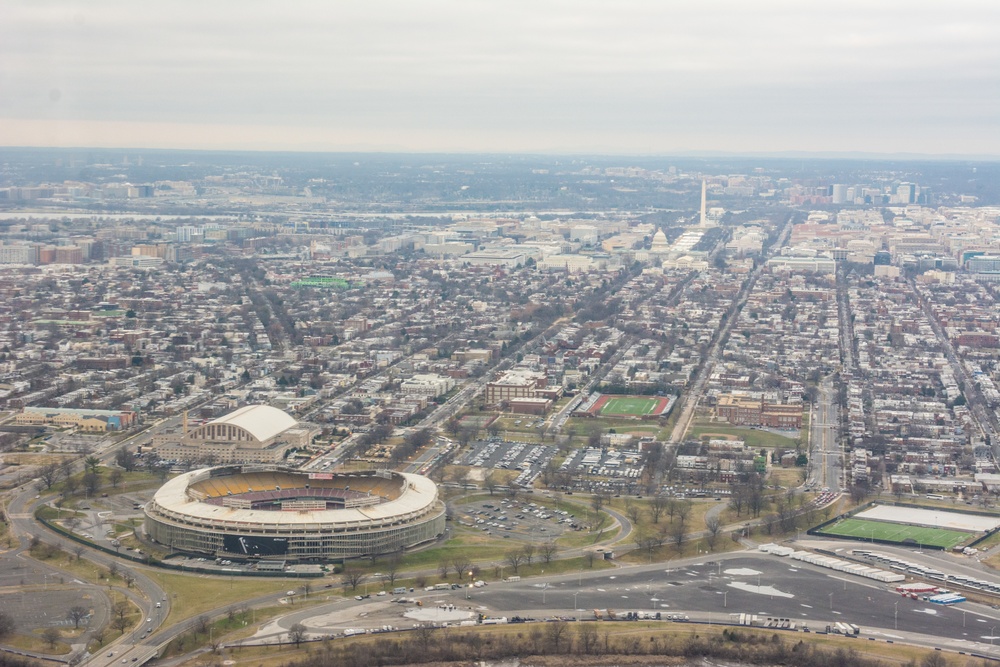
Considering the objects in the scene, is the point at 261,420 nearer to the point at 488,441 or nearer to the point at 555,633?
the point at 488,441

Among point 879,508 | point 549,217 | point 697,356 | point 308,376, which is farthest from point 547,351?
point 549,217

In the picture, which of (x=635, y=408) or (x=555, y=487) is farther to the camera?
(x=635, y=408)

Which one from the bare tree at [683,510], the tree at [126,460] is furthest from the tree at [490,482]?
the tree at [126,460]

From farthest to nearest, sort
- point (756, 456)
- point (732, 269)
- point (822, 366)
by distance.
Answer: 1. point (732, 269)
2. point (822, 366)
3. point (756, 456)

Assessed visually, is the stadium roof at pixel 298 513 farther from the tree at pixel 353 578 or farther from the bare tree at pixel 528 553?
the bare tree at pixel 528 553

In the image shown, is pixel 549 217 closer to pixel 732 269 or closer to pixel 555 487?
pixel 732 269

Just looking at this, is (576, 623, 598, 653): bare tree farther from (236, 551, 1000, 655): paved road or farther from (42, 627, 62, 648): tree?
(42, 627, 62, 648): tree

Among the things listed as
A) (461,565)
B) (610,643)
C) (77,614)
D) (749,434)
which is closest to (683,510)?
(461,565)
